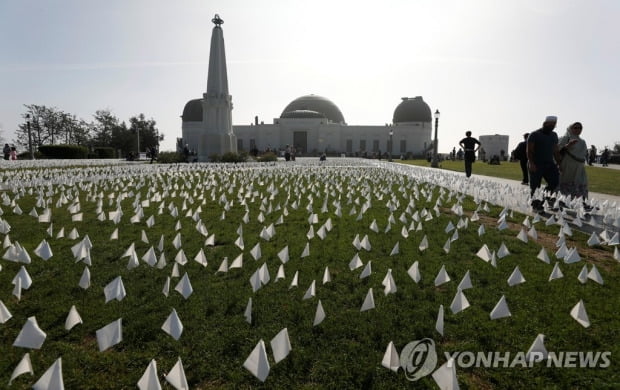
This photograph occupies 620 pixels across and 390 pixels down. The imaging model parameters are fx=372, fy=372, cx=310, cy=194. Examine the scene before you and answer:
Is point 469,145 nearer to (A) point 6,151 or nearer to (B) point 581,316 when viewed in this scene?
(B) point 581,316

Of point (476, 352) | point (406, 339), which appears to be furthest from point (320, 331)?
point (476, 352)


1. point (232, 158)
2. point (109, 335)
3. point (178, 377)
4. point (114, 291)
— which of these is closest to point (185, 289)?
point (114, 291)

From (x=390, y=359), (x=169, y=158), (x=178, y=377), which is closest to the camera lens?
(x=178, y=377)

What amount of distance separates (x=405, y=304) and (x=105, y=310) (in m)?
2.83

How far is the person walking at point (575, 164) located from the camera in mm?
8547

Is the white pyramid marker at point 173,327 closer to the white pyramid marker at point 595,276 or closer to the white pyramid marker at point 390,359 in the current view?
the white pyramid marker at point 390,359

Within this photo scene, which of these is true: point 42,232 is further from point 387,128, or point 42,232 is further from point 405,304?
point 387,128

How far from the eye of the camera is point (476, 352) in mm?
2861

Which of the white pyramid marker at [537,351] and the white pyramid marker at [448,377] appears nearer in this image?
the white pyramid marker at [448,377]

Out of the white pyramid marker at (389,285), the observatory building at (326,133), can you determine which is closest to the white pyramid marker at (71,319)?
the white pyramid marker at (389,285)

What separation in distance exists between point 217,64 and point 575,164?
28633 mm

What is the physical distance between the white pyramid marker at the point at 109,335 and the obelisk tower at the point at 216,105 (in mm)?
30282

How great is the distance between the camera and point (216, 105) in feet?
104

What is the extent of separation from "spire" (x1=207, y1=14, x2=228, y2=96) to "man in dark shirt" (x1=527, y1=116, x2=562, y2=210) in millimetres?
27780
